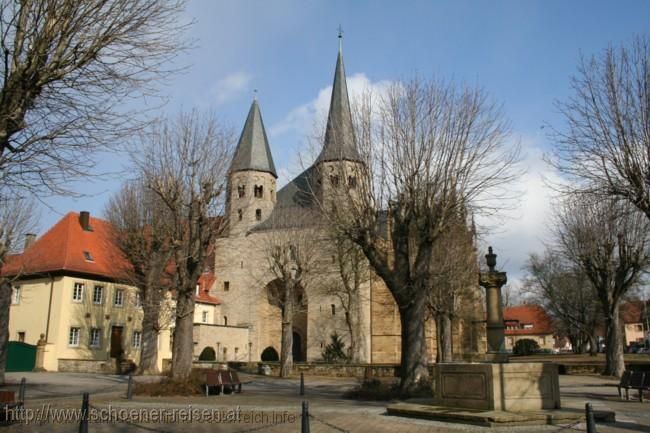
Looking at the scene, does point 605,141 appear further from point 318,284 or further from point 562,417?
point 318,284

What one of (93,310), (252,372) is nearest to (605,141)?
→ (252,372)

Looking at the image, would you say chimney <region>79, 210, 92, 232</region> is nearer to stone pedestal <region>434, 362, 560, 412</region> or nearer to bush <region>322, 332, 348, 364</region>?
bush <region>322, 332, 348, 364</region>

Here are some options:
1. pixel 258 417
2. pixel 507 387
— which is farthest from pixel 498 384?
pixel 258 417

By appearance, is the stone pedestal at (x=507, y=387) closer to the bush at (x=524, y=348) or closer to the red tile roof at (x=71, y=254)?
the red tile roof at (x=71, y=254)

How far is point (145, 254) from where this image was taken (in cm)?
2598

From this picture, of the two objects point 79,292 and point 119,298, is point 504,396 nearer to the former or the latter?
point 79,292

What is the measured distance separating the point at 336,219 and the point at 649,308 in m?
62.5

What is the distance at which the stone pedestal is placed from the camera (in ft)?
33.5

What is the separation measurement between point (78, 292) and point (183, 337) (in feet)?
56.9

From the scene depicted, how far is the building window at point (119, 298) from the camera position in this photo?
35.0 m

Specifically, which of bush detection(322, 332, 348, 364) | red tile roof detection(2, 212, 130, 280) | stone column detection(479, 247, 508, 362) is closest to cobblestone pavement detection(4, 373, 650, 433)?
stone column detection(479, 247, 508, 362)

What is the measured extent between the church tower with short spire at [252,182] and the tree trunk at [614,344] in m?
31.2

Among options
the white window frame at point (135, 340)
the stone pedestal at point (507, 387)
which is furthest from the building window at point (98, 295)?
the stone pedestal at point (507, 387)

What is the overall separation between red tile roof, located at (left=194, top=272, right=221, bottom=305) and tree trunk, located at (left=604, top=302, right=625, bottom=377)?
30688 millimetres
